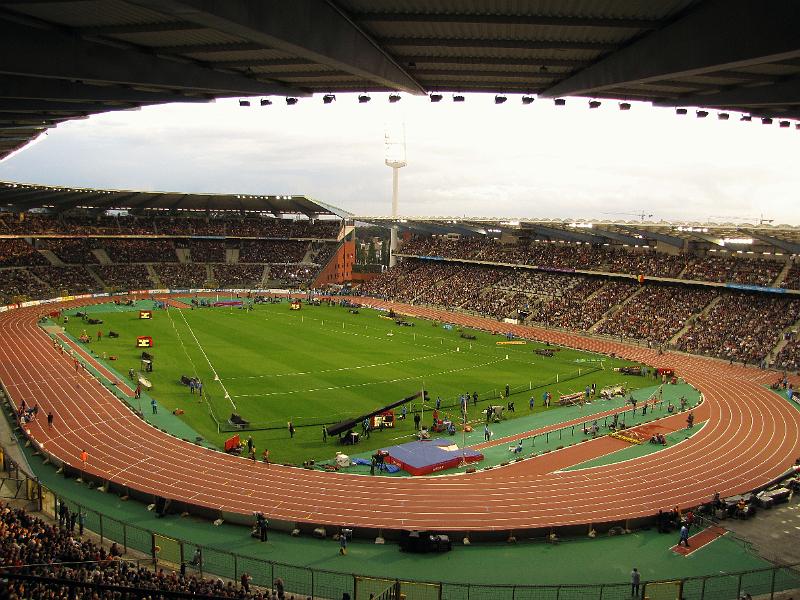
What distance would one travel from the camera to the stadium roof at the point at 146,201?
274 feet

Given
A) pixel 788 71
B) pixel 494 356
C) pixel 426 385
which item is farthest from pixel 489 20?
pixel 494 356

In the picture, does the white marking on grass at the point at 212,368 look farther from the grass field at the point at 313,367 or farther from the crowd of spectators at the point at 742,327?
the crowd of spectators at the point at 742,327

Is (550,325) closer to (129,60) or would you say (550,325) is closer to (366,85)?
(366,85)

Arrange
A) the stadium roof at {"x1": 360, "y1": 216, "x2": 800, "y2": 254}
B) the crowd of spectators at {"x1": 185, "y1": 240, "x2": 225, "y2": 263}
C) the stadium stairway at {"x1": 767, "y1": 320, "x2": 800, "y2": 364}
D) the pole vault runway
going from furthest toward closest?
the crowd of spectators at {"x1": 185, "y1": 240, "x2": 225, "y2": 263}, the stadium roof at {"x1": 360, "y1": 216, "x2": 800, "y2": 254}, the stadium stairway at {"x1": 767, "y1": 320, "x2": 800, "y2": 364}, the pole vault runway

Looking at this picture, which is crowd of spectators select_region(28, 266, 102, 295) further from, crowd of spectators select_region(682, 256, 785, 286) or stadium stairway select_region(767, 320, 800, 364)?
stadium stairway select_region(767, 320, 800, 364)

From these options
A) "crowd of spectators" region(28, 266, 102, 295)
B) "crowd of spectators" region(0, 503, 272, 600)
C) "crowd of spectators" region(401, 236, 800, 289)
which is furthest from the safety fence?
"crowd of spectators" region(28, 266, 102, 295)

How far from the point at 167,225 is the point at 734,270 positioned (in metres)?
76.7

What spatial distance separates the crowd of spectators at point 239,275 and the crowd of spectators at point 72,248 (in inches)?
640

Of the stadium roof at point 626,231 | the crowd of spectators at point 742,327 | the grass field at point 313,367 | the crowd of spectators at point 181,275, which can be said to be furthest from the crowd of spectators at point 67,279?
the crowd of spectators at point 742,327

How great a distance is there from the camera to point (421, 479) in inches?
986

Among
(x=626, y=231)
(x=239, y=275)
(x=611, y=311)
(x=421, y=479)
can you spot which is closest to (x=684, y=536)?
(x=421, y=479)

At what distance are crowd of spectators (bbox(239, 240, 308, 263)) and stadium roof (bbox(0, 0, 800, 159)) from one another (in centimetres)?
8391

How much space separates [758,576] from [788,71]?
13.6 m

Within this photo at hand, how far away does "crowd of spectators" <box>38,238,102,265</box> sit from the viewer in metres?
86.1
